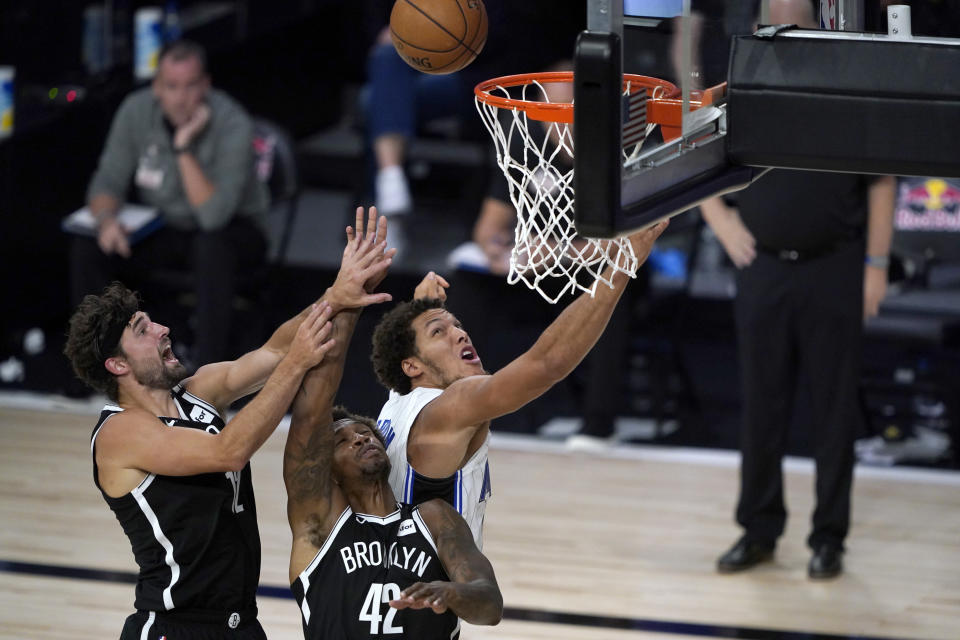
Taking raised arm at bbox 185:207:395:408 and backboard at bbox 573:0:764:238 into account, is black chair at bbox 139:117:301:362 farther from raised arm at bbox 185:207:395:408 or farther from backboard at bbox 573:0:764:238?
backboard at bbox 573:0:764:238

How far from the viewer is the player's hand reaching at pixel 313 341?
3514 millimetres

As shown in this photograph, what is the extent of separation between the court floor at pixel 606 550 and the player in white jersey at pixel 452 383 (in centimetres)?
137

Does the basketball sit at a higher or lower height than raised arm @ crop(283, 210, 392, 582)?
higher

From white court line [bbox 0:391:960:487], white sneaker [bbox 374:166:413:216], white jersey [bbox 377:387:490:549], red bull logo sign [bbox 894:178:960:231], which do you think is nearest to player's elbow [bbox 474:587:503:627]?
white jersey [bbox 377:387:490:549]

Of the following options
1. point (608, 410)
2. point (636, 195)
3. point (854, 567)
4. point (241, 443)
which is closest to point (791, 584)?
point (854, 567)

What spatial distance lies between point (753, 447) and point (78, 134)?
4.81m

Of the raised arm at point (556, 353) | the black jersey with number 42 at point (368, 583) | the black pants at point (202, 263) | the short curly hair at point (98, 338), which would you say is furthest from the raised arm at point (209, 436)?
the black pants at point (202, 263)

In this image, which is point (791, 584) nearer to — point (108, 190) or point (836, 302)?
point (836, 302)

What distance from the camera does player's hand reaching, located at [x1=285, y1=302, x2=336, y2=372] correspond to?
3.51 meters

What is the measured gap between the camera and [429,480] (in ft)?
12.4

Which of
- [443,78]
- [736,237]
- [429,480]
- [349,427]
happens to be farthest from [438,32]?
[443,78]

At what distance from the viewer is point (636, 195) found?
2740 millimetres

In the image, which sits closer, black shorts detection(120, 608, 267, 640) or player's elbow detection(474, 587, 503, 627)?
player's elbow detection(474, 587, 503, 627)

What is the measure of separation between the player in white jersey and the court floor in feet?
4.49
